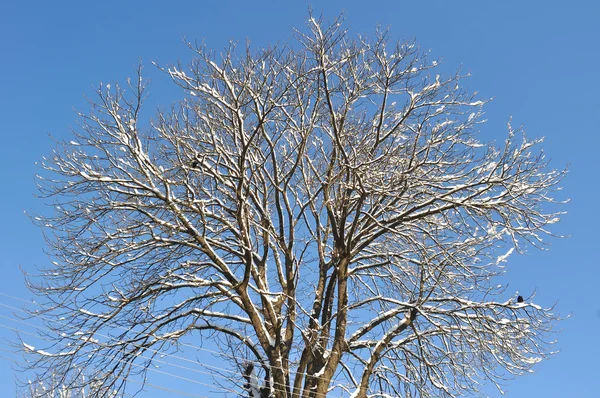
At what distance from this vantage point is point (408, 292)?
1179 centimetres

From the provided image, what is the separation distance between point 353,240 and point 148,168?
3.48 metres

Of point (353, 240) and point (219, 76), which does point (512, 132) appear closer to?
point (353, 240)

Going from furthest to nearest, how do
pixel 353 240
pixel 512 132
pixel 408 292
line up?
1. pixel 408 292
2. pixel 353 240
3. pixel 512 132

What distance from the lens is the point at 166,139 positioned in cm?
1122

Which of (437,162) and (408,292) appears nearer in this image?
(437,162)

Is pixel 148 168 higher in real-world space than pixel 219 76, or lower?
lower

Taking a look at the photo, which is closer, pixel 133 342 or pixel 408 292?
pixel 133 342

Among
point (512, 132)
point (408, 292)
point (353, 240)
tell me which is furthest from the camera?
point (408, 292)

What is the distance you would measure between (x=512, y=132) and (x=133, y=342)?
6697 mm

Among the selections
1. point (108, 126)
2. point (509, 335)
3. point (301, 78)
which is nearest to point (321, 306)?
point (509, 335)

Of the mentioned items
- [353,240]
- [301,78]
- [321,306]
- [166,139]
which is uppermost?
[301,78]

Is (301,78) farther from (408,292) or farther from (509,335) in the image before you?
(509,335)

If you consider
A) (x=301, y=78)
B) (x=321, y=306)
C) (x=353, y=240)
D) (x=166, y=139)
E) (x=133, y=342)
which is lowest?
(x=133, y=342)

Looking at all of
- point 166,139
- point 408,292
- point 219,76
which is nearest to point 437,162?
point 408,292
